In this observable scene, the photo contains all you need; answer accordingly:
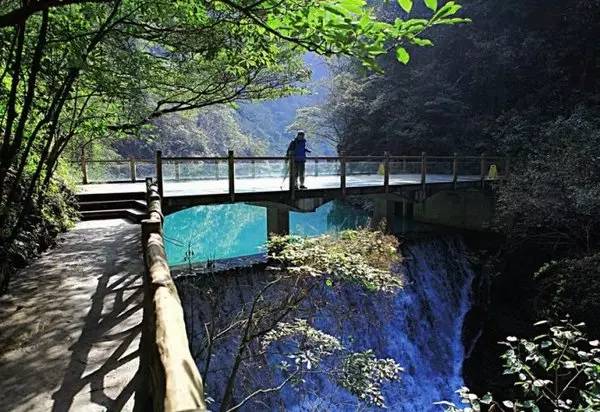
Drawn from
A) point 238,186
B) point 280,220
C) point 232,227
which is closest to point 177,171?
point 238,186

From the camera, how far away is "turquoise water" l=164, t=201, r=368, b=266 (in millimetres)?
20531

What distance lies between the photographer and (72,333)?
10.4 feet

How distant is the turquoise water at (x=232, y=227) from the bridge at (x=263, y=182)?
16.6 ft

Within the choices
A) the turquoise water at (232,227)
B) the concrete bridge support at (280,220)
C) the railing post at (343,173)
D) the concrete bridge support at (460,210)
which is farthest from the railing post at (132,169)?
the concrete bridge support at (460,210)

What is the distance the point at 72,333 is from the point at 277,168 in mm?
7950

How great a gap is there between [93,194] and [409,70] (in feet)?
55.9

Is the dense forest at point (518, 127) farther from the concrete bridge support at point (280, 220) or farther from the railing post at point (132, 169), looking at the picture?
the railing post at point (132, 169)

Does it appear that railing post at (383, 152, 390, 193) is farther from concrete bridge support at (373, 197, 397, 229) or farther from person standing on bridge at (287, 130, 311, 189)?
person standing on bridge at (287, 130, 311, 189)

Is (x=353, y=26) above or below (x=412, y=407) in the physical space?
above

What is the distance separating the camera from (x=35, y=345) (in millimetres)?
2969

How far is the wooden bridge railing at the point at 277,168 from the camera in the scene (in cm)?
1045

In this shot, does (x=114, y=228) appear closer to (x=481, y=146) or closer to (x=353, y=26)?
(x=353, y=26)

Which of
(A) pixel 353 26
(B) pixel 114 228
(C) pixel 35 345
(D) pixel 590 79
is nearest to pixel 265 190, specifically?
(B) pixel 114 228

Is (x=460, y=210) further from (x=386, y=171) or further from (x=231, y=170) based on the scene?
(x=231, y=170)
